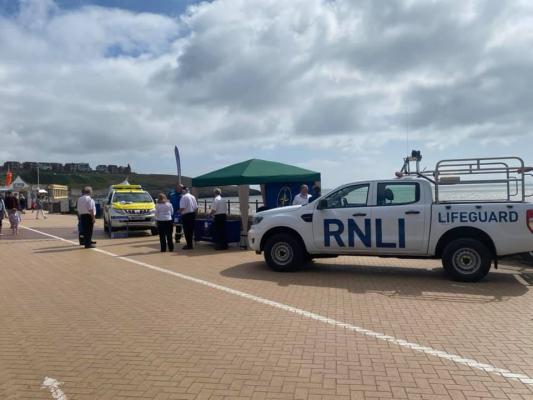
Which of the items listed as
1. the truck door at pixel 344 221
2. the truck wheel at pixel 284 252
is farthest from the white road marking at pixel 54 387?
the truck door at pixel 344 221

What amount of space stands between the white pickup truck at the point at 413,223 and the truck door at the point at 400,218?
0.02 m

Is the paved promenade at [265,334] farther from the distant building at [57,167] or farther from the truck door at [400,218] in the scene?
the distant building at [57,167]

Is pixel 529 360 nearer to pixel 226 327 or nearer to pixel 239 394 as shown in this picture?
pixel 239 394

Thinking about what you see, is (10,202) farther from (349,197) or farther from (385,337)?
(385,337)

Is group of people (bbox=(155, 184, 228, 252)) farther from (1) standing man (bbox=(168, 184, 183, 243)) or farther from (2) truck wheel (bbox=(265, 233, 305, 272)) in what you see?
(2) truck wheel (bbox=(265, 233, 305, 272))

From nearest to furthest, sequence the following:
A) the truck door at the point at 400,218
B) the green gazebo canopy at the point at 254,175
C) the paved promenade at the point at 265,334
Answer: the paved promenade at the point at 265,334, the truck door at the point at 400,218, the green gazebo canopy at the point at 254,175

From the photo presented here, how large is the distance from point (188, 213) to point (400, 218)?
6.55 m

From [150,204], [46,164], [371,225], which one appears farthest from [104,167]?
[371,225]

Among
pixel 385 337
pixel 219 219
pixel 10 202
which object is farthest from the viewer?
pixel 10 202

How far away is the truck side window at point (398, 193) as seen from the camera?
349 inches

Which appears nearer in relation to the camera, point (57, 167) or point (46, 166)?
point (57, 167)

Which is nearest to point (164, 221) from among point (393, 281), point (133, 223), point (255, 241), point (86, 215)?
point (86, 215)

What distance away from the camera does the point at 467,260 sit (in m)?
8.36

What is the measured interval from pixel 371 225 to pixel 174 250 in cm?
637
